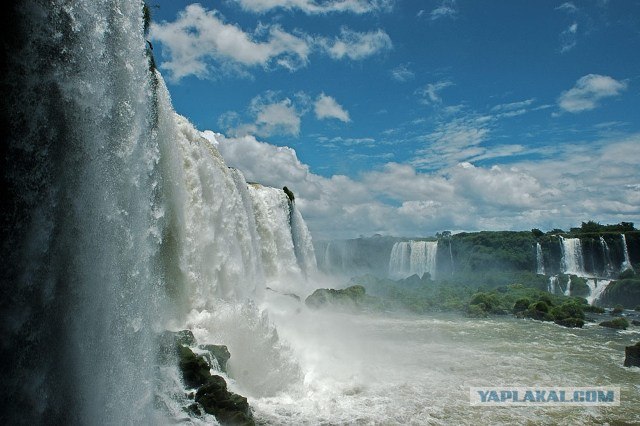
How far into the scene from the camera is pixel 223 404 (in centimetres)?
888

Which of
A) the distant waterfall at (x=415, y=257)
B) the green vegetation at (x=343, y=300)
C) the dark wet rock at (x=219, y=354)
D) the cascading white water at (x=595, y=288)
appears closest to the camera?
the dark wet rock at (x=219, y=354)

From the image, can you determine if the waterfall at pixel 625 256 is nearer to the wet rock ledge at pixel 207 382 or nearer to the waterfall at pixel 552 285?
the waterfall at pixel 552 285

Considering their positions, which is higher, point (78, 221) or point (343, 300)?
point (78, 221)

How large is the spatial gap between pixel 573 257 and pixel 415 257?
594 inches

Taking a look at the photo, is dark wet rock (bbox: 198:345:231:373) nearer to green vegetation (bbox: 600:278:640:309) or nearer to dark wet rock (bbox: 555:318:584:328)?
dark wet rock (bbox: 555:318:584:328)

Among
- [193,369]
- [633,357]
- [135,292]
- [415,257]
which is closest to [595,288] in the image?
[415,257]

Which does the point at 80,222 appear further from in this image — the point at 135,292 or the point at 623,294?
the point at 623,294

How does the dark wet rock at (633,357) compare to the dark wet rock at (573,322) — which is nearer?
the dark wet rock at (633,357)

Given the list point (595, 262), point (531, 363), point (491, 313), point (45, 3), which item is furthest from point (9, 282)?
point (595, 262)

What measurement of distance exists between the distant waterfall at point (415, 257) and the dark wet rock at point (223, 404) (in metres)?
39.9

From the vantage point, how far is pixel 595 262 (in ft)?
126

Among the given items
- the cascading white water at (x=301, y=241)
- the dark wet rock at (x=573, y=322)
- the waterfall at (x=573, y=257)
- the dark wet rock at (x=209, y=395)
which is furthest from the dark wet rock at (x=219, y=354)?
the waterfall at (x=573, y=257)

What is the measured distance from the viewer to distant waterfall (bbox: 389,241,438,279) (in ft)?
154

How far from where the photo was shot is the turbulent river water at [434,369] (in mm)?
10125
